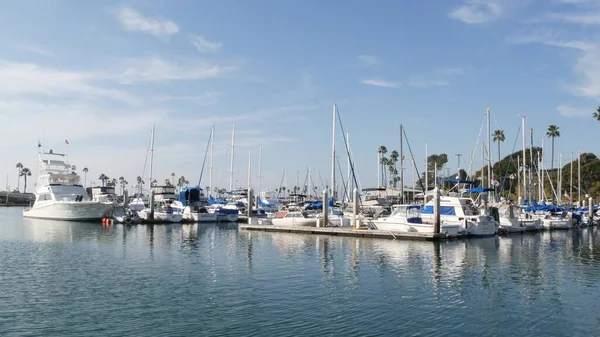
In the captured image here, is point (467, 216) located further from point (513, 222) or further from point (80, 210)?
point (80, 210)

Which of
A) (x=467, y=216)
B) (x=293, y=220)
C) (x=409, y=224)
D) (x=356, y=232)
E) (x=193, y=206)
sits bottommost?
(x=356, y=232)

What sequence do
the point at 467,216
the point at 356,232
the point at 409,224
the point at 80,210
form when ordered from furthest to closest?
the point at 80,210 < the point at 467,216 < the point at 356,232 < the point at 409,224

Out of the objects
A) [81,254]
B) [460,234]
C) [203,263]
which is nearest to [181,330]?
[203,263]

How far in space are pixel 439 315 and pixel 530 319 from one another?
3.31m

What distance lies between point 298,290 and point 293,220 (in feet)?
115

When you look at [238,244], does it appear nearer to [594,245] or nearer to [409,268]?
[409,268]

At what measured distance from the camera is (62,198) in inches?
3127

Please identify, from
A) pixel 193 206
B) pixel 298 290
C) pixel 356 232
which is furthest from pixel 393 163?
pixel 298 290

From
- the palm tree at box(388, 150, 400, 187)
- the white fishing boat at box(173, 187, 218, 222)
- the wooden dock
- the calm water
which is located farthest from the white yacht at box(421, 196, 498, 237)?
the palm tree at box(388, 150, 400, 187)

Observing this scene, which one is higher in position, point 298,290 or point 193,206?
point 193,206

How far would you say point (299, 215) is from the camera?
5956 cm

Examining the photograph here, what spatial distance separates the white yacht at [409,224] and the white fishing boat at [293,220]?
8.66 m

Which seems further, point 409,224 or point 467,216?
point 467,216

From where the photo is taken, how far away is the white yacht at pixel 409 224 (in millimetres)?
46594
